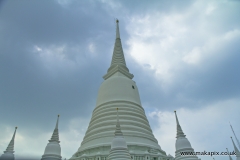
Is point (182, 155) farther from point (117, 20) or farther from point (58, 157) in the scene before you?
point (117, 20)

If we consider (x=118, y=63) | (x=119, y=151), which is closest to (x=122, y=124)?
(x=119, y=151)

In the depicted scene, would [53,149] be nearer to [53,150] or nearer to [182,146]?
[53,150]

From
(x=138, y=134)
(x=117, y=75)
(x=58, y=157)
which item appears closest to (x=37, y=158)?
(x=58, y=157)

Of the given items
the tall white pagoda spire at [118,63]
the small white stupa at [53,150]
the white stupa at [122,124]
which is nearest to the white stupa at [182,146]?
the white stupa at [122,124]

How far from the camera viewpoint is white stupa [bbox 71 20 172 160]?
17.8 meters

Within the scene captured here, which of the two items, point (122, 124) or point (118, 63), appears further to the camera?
point (118, 63)

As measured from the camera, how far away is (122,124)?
1997 centimetres

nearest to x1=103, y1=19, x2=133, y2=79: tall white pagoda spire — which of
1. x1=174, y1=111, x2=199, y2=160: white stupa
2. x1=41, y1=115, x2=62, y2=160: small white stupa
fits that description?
x1=174, y1=111, x2=199, y2=160: white stupa

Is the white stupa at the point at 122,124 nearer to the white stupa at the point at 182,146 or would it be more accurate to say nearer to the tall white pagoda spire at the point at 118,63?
the tall white pagoda spire at the point at 118,63

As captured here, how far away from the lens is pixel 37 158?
20.3 feet

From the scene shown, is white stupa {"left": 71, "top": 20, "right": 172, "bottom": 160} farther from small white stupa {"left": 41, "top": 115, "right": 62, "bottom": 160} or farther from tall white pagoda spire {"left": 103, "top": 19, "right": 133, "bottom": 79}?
small white stupa {"left": 41, "top": 115, "right": 62, "bottom": 160}

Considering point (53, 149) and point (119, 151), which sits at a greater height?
point (53, 149)

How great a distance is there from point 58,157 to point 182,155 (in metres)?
8.95

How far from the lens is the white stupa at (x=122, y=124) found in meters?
17.8
